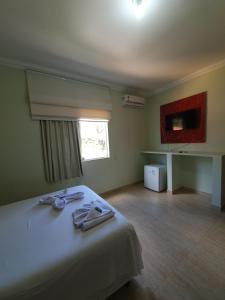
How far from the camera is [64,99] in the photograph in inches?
101

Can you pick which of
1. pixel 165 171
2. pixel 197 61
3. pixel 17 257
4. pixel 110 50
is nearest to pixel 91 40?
pixel 110 50

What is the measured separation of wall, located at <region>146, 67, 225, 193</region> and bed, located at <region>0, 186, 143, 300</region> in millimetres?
2498

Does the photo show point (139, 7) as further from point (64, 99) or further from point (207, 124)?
point (207, 124)

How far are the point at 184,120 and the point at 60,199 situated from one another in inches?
115

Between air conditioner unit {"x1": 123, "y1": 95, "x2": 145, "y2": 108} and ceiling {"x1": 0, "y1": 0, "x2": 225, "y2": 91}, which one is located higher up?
ceiling {"x1": 0, "y1": 0, "x2": 225, "y2": 91}

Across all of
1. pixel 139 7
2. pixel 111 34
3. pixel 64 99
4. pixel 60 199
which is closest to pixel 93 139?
pixel 64 99

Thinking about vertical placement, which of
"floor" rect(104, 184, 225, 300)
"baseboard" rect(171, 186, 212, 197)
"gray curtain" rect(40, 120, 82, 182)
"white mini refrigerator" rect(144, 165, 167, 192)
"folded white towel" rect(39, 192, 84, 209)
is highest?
"gray curtain" rect(40, 120, 82, 182)

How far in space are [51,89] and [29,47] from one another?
673mm

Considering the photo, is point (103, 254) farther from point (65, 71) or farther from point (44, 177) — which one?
point (65, 71)

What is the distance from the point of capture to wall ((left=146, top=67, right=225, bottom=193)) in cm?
254

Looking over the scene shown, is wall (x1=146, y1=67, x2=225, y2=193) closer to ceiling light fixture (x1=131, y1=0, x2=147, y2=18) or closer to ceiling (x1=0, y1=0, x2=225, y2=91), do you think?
ceiling (x1=0, y1=0, x2=225, y2=91)

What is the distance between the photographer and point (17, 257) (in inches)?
36.4

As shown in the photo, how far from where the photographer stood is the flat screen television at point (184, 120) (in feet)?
9.16

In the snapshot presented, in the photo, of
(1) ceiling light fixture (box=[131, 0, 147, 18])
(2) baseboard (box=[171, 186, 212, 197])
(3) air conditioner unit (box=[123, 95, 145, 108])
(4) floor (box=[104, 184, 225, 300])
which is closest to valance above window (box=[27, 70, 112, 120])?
(3) air conditioner unit (box=[123, 95, 145, 108])
